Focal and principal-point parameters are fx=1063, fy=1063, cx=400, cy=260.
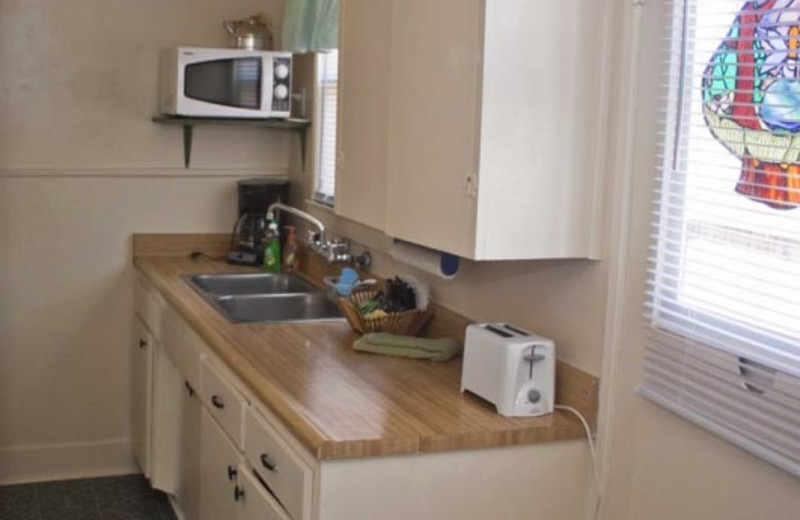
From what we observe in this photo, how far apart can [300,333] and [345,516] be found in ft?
3.37

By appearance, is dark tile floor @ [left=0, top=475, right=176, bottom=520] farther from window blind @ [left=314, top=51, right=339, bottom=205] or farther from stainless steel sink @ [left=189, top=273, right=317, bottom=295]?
window blind @ [left=314, top=51, right=339, bottom=205]

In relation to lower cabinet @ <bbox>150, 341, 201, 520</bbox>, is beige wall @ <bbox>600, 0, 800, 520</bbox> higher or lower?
higher

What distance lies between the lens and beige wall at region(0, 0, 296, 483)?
418 cm

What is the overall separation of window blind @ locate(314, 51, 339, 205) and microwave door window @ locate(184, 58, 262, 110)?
9.9 inches

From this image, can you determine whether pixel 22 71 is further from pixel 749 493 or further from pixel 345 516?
pixel 749 493

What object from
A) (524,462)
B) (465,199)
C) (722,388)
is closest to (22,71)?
(465,199)

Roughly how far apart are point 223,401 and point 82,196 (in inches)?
69.5

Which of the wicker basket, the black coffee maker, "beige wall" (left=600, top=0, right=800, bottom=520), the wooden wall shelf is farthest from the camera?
the black coffee maker

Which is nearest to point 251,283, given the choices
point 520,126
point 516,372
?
point 516,372

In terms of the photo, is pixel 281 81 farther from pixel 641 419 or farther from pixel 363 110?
pixel 641 419

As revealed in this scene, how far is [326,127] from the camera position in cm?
422

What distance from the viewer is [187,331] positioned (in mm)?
3352

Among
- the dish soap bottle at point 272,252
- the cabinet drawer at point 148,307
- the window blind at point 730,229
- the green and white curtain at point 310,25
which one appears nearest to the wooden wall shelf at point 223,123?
the green and white curtain at point 310,25

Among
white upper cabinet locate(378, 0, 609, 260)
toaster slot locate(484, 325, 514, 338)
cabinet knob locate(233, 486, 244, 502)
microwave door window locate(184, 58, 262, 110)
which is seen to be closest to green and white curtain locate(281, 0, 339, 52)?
microwave door window locate(184, 58, 262, 110)
